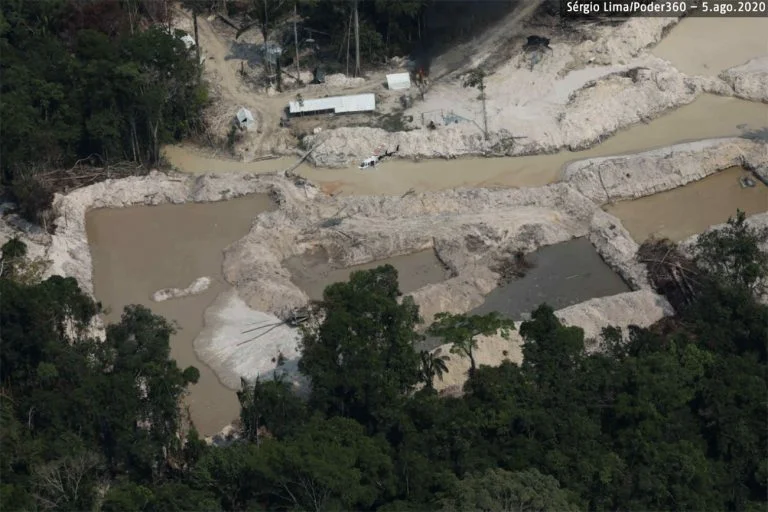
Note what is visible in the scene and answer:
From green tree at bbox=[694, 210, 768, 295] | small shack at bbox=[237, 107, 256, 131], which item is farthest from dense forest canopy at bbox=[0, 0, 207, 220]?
green tree at bbox=[694, 210, 768, 295]

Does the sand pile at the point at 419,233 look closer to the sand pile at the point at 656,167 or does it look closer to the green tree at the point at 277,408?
the sand pile at the point at 656,167

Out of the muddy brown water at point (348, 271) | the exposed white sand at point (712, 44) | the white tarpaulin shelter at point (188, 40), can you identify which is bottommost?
the muddy brown water at point (348, 271)

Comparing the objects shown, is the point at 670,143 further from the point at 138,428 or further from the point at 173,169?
the point at 138,428

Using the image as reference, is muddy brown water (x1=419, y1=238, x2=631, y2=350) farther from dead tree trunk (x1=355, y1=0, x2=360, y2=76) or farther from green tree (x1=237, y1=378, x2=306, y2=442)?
dead tree trunk (x1=355, y1=0, x2=360, y2=76)

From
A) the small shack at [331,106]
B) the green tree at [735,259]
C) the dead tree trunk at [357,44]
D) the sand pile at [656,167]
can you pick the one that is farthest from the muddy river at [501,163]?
the green tree at [735,259]

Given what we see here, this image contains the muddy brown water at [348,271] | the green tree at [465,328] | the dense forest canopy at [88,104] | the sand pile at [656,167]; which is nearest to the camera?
the green tree at [465,328]

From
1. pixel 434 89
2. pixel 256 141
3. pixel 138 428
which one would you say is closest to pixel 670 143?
pixel 434 89

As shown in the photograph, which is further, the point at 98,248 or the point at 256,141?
the point at 256,141
